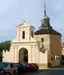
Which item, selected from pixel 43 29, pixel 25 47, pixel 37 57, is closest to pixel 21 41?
pixel 25 47

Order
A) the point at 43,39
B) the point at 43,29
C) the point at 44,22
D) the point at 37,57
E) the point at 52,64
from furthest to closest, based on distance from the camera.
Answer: the point at 44,22 → the point at 43,29 → the point at 43,39 → the point at 52,64 → the point at 37,57

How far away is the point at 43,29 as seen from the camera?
250 ft

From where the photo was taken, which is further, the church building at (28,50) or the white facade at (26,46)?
the white facade at (26,46)

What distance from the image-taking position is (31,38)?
55.7 m

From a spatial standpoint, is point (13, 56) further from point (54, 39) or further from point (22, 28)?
point (54, 39)

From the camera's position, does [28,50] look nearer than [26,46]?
Yes

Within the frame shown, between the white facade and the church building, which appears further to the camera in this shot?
the white facade

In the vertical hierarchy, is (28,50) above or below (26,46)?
below

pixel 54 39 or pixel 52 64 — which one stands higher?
pixel 54 39

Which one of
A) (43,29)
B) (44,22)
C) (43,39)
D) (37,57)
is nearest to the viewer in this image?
(37,57)

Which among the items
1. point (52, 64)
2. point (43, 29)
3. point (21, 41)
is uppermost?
point (43, 29)

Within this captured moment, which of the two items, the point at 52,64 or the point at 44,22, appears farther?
the point at 44,22

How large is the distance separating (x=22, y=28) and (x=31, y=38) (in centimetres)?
281

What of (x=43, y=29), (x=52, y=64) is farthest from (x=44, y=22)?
(x=52, y=64)
